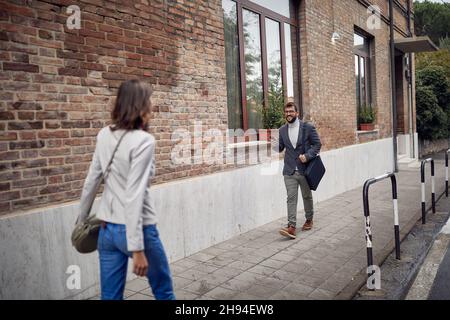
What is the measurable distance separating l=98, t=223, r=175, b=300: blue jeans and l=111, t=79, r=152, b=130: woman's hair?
2.09ft

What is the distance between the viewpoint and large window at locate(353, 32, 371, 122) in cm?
1256

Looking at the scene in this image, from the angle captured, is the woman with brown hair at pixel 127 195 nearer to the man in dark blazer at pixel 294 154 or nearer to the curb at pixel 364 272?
the curb at pixel 364 272

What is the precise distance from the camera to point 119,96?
2.54 m

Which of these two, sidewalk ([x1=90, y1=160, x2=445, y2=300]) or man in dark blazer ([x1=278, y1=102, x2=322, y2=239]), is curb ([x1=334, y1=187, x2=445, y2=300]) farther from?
man in dark blazer ([x1=278, y1=102, x2=322, y2=239])

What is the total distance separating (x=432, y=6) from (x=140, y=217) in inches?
1504

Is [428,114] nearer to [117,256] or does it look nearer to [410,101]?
[410,101]

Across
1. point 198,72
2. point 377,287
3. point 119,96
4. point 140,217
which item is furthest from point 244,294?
point 198,72

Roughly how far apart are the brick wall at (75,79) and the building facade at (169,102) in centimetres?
1

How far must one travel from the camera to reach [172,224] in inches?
195

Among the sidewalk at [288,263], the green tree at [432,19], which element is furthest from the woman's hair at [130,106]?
the green tree at [432,19]

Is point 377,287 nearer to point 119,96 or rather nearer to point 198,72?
point 119,96

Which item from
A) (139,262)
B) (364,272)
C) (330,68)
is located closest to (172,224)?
(364,272)

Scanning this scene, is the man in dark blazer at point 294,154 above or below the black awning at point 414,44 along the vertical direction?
below

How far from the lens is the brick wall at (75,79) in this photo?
3492mm
